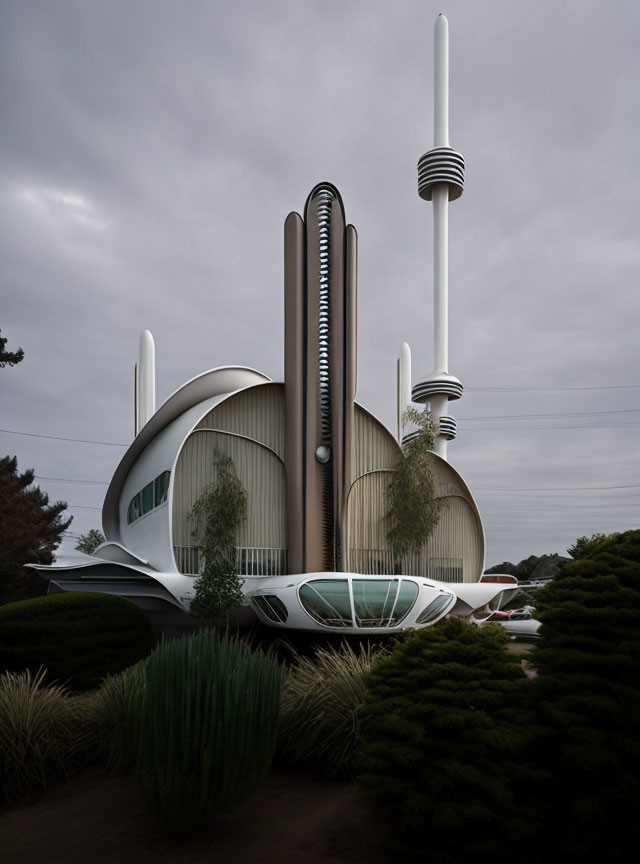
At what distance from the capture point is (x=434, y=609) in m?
18.9

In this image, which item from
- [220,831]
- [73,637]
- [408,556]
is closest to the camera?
[220,831]

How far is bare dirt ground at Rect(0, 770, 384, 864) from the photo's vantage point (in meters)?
5.87

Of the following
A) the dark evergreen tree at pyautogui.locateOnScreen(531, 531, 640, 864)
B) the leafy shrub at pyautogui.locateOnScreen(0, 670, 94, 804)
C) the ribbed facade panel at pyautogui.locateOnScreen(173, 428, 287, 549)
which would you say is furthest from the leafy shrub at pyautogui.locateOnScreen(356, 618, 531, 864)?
the ribbed facade panel at pyautogui.locateOnScreen(173, 428, 287, 549)

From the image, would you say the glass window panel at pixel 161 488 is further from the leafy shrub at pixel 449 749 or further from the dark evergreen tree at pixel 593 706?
the dark evergreen tree at pixel 593 706

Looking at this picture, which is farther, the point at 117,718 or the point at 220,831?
the point at 117,718

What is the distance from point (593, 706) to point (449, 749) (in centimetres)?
121

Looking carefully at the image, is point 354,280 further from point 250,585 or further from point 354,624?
point 354,624

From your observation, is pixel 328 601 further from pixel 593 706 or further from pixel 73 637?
pixel 593 706

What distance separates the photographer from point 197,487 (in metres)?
24.5

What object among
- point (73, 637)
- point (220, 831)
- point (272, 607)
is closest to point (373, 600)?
point (272, 607)

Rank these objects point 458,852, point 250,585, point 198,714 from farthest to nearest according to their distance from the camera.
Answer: point 250,585 < point 198,714 < point 458,852

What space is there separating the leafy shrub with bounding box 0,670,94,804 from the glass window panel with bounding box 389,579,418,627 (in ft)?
32.6

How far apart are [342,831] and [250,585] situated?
17296 mm

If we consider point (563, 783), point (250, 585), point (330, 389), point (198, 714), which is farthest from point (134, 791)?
point (330, 389)
